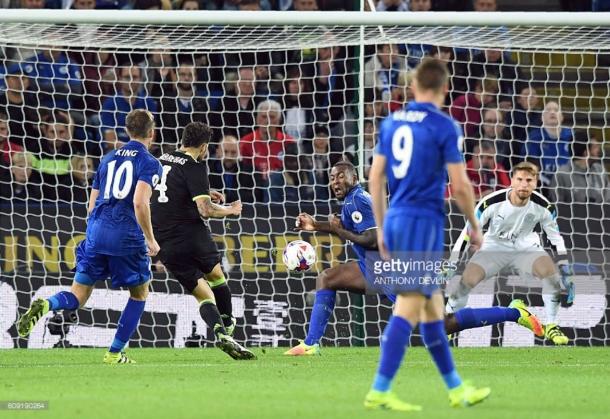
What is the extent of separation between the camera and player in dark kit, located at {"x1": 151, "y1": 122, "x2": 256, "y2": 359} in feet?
35.4

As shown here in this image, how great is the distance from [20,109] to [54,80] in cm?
64

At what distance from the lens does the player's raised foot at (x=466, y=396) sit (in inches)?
260

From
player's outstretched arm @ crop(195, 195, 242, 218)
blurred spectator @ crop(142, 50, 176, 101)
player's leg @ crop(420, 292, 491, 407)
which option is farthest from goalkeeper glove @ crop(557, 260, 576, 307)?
player's leg @ crop(420, 292, 491, 407)

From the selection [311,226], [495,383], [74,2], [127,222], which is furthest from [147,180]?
[74,2]

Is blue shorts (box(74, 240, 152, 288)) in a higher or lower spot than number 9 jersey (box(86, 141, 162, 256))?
lower

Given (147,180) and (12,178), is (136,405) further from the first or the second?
(12,178)

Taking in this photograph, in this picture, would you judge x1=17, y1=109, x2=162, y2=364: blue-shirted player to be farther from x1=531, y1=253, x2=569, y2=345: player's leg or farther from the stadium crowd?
x1=531, y1=253, x2=569, y2=345: player's leg

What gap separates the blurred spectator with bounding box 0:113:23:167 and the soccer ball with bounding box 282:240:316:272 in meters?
3.88

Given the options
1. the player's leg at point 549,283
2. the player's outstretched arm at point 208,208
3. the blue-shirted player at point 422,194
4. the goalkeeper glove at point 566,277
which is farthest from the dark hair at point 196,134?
the blue-shirted player at point 422,194

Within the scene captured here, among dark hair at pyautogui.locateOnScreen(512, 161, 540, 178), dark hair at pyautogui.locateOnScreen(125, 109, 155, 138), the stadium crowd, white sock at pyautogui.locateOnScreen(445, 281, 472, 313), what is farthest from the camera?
the stadium crowd

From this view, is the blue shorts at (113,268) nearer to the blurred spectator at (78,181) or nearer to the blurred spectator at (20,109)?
the blurred spectator at (78,181)

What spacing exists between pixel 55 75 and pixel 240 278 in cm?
339

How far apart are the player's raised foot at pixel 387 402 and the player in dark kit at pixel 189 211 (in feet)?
14.5

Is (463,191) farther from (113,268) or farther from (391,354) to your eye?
(113,268)
